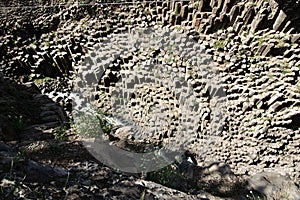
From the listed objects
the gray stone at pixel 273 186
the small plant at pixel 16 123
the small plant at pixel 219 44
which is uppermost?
the small plant at pixel 219 44

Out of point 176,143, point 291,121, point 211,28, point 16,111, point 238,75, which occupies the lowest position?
point 176,143

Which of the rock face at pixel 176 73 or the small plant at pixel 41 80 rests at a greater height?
the rock face at pixel 176 73

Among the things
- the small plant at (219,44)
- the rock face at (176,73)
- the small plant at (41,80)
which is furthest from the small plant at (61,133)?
the small plant at (219,44)

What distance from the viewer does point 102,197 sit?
2186 mm

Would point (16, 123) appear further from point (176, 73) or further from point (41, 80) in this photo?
point (176, 73)

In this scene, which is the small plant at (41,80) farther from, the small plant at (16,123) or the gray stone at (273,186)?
the gray stone at (273,186)

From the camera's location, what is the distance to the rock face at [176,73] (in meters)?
4.48

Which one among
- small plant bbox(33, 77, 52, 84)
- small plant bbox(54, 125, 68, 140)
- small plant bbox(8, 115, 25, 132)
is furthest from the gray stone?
small plant bbox(33, 77, 52, 84)

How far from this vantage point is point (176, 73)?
554cm

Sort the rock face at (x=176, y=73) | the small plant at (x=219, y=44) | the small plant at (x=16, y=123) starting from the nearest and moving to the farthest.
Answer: the small plant at (x=16, y=123) → the rock face at (x=176, y=73) → the small plant at (x=219, y=44)

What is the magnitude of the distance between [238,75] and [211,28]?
1269 mm

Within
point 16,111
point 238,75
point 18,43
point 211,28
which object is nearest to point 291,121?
point 238,75

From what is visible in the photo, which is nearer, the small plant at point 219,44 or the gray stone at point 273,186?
the gray stone at point 273,186

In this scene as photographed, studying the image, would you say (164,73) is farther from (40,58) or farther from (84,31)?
(40,58)
